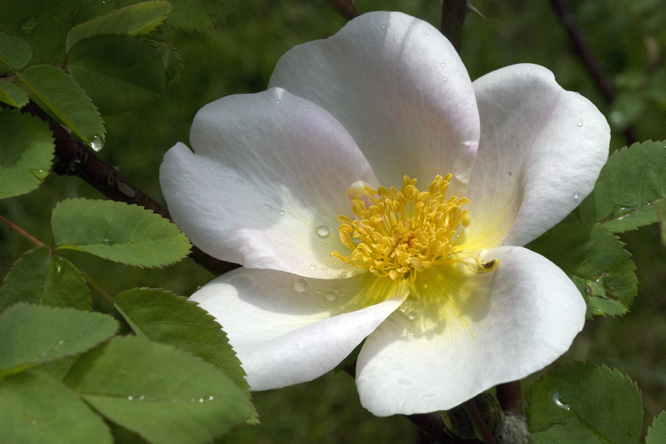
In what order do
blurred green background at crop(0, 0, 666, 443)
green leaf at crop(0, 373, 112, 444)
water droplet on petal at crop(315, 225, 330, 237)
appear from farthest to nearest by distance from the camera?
1. blurred green background at crop(0, 0, 666, 443)
2. water droplet on petal at crop(315, 225, 330, 237)
3. green leaf at crop(0, 373, 112, 444)

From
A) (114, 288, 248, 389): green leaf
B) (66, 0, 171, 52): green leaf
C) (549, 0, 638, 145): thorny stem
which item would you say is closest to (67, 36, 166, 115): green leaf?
(66, 0, 171, 52): green leaf

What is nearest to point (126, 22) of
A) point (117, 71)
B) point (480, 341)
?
point (117, 71)

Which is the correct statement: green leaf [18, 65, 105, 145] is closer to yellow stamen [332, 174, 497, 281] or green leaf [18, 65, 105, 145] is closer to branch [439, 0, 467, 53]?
yellow stamen [332, 174, 497, 281]

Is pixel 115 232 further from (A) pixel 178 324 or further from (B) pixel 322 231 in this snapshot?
(B) pixel 322 231

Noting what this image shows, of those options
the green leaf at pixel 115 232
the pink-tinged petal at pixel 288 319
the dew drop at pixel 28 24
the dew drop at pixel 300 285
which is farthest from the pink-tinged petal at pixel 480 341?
the dew drop at pixel 28 24

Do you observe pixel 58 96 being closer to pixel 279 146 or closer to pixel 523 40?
pixel 279 146
